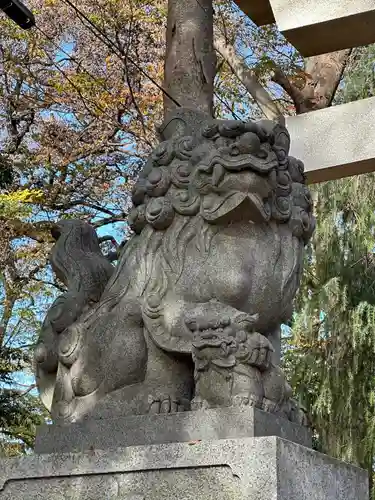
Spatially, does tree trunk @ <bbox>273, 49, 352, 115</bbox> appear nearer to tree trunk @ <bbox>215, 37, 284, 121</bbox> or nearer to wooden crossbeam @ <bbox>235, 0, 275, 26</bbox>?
tree trunk @ <bbox>215, 37, 284, 121</bbox>

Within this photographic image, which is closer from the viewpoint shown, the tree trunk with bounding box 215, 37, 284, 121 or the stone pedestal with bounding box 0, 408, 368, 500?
the stone pedestal with bounding box 0, 408, 368, 500

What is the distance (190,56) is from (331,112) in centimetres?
190

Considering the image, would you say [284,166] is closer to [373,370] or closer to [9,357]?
[373,370]

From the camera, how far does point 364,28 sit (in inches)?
249

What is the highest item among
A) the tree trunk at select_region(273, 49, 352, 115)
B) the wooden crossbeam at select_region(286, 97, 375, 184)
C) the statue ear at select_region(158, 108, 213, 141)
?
the tree trunk at select_region(273, 49, 352, 115)

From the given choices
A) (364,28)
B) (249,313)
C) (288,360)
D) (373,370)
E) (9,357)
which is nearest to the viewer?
(249,313)

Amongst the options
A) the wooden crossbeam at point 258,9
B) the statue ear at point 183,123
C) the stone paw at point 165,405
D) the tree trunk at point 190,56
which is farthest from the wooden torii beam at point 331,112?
the stone paw at point 165,405

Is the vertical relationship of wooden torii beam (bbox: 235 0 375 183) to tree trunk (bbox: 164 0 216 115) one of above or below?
below

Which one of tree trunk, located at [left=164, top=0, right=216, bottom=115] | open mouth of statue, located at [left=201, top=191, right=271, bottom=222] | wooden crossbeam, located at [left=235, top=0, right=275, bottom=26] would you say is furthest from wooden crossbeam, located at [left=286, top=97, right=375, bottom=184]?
open mouth of statue, located at [left=201, top=191, right=271, bottom=222]

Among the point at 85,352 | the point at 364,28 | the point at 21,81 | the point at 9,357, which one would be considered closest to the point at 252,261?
the point at 85,352

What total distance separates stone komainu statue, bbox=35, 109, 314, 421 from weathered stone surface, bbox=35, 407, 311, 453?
0.23 feet

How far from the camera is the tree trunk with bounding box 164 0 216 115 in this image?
8039 mm

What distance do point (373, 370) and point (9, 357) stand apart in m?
4.61

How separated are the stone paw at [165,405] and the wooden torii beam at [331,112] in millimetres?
3304
